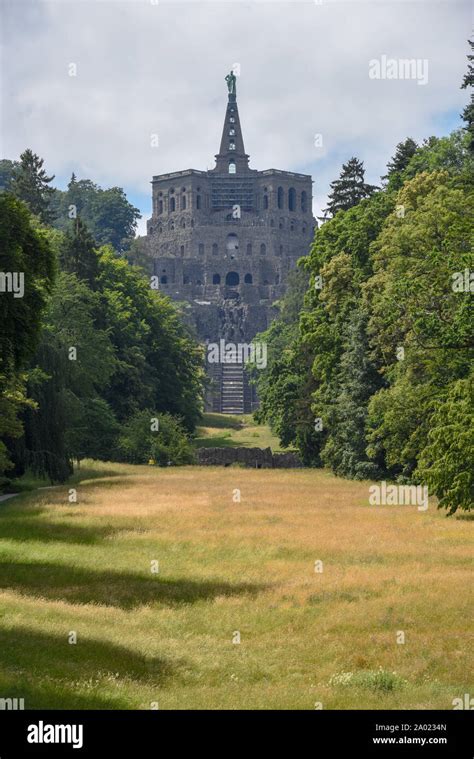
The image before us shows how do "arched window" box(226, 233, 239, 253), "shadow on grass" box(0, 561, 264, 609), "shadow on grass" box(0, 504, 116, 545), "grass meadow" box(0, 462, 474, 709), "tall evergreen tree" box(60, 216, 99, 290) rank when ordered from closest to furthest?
"grass meadow" box(0, 462, 474, 709), "shadow on grass" box(0, 561, 264, 609), "shadow on grass" box(0, 504, 116, 545), "tall evergreen tree" box(60, 216, 99, 290), "arched window" box(226, 233, 239, 253)

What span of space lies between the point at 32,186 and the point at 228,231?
77959mm

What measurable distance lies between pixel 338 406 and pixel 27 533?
87.8 ft

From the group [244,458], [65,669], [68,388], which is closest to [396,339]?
[68,388]

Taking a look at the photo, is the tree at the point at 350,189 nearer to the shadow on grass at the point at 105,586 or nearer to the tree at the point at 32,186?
the tree at the point at 32,186

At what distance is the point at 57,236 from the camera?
78.2 m

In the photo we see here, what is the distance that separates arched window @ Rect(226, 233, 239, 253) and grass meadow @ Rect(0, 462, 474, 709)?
139m

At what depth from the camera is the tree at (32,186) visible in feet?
348

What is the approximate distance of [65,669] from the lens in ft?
64.3

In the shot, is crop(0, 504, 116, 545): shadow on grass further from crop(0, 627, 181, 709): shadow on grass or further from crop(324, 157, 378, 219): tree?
crop(324, 157, 378, 219): tree

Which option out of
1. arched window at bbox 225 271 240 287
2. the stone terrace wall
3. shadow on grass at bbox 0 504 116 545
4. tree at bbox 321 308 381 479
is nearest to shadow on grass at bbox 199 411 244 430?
the stone terrace wall

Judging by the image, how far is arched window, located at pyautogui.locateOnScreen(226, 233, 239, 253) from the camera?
18400 cm

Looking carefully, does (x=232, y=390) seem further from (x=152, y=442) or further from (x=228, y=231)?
(x=152, y=442)
